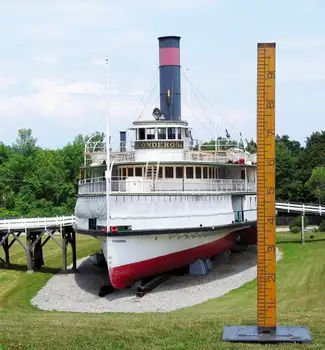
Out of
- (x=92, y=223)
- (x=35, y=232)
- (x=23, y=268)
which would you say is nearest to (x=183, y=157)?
(x=92, y=223)

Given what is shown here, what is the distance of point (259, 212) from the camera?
50.2ft

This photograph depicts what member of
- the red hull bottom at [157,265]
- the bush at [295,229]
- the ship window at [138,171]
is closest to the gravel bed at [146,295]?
the red hull bottom at [157,265]

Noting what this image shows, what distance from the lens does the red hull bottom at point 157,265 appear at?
35.6 meters

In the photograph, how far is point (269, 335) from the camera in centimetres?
1541

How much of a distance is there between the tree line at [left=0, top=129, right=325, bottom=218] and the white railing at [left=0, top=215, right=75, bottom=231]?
3343 cm

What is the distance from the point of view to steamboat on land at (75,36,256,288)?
36250 mm

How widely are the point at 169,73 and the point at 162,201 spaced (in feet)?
49.4

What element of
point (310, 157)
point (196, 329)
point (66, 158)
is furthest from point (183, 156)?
point (66, 158)

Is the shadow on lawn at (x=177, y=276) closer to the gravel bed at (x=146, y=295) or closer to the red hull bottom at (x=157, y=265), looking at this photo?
the gravel bed at (x=146, y=295)

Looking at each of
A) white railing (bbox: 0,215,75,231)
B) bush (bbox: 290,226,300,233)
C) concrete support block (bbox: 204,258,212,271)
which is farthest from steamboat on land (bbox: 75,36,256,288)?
bush (bbox: 290,226,300,233)

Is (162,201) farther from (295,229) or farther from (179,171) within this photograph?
(295,229)

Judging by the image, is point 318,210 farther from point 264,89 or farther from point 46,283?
point 264,89

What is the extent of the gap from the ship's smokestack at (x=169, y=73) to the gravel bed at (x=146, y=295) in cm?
1146

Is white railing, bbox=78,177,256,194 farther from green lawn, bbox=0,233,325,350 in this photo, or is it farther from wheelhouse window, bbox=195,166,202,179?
green lawn, bbox=0,233,325,350
